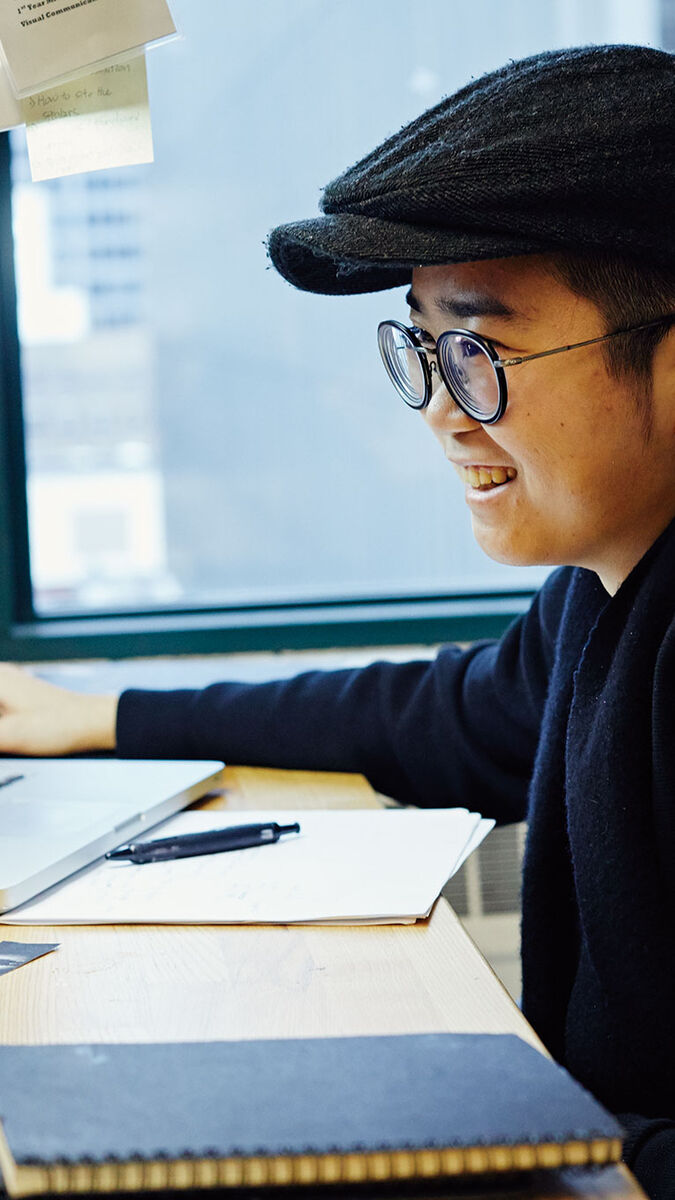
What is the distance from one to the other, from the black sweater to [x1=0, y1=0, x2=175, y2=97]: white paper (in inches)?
22.1

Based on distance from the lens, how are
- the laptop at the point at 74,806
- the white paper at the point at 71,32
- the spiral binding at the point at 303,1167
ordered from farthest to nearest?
1. the white paper at the point at 71,32
2. the laptop at the point at 74,806
3. the spiral binding at the point at 303,1167

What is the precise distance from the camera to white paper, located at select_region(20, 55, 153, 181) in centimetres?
96

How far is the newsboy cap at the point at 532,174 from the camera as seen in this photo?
2.39 feet

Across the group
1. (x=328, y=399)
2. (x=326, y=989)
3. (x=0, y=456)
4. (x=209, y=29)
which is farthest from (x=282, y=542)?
(x=326, y=989)

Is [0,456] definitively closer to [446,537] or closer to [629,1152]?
[446,537]

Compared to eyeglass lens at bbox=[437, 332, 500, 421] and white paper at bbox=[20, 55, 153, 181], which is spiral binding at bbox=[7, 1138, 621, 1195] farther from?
white paper at bbox=[20, 55, 153, 181]

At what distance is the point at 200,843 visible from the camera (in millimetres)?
905

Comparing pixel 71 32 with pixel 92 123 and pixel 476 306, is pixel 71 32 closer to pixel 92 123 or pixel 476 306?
pixel 92 123

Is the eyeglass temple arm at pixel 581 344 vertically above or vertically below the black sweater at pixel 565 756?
above

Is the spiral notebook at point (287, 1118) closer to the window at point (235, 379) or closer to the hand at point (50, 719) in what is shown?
the hand at point (50, 719)

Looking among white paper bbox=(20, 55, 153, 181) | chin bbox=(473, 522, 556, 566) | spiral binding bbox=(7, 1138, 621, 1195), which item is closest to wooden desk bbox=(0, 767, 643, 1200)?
spiral binding bbox=(7, 1138, 621, 1195)

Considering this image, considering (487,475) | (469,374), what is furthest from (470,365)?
(487,475)

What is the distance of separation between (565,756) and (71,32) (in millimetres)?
689

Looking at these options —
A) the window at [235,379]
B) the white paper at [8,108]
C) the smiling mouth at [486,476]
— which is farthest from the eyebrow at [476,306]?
the window at [235,379]
